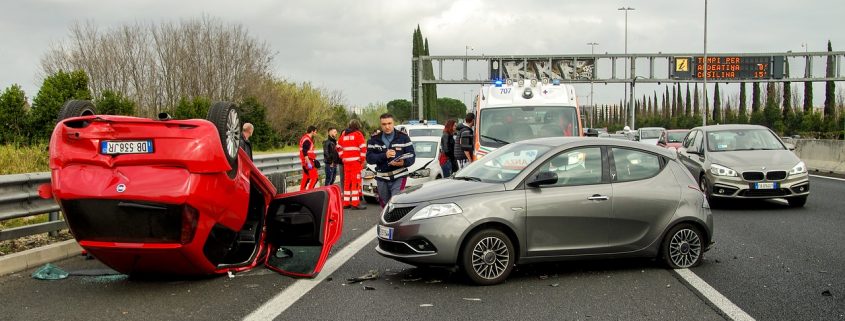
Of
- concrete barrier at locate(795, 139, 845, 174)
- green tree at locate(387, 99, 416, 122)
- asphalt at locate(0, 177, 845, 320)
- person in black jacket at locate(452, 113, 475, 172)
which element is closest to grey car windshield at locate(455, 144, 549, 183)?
asphalt at locate(0, 177, 845, 320)

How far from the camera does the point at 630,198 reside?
7.75 m

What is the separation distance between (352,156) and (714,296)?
874 cm

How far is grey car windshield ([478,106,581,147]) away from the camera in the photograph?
46.0 feet

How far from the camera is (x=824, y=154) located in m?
25.6

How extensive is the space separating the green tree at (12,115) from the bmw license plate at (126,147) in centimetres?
1792

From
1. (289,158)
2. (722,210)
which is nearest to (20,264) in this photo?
(722,210)

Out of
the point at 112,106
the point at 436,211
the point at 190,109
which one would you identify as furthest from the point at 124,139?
the point at 190,109

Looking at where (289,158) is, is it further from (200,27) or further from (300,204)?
(200,27)

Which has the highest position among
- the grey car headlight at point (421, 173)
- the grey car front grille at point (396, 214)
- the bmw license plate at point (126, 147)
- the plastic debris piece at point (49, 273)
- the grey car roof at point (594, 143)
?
the bmw license plate at point (126, 147)

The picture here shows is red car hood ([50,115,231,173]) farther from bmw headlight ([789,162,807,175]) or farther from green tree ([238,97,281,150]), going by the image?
green tree ([238,97,281,150])

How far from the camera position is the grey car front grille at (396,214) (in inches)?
290

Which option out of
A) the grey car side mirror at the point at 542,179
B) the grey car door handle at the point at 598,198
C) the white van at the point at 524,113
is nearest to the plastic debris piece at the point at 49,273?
the grey car side mirror at the point at 542,179

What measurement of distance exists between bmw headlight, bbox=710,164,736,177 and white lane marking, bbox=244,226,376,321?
6942 mm

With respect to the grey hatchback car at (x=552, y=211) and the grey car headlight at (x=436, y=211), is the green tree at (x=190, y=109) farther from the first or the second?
the grey car headlight at (x=436, y=211)
